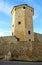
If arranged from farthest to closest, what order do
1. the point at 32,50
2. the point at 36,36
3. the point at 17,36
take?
the point at 36,36, the point at 17,36, the point at 32,50

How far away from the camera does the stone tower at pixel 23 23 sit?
3375cm

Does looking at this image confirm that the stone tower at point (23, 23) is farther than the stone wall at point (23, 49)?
Yes

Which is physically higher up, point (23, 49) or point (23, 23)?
point (23, 23)

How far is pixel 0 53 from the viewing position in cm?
2694

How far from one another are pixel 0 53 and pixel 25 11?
12.8 metres

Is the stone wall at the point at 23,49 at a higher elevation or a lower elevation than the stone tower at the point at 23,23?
lower

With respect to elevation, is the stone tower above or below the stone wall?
above

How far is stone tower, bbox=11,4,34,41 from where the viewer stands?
3375 cm

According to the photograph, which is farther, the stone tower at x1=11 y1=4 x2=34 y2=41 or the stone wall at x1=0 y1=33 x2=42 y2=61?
the stone tower at x1=11 y1=4 x2=34 y2=41

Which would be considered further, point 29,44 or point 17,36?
point 17,36

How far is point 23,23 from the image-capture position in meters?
34.1

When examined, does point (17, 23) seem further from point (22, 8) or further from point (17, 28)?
point (22, 8)

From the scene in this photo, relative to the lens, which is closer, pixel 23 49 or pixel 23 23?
pixel 23 49

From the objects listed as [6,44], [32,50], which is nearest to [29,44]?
[32,50]
